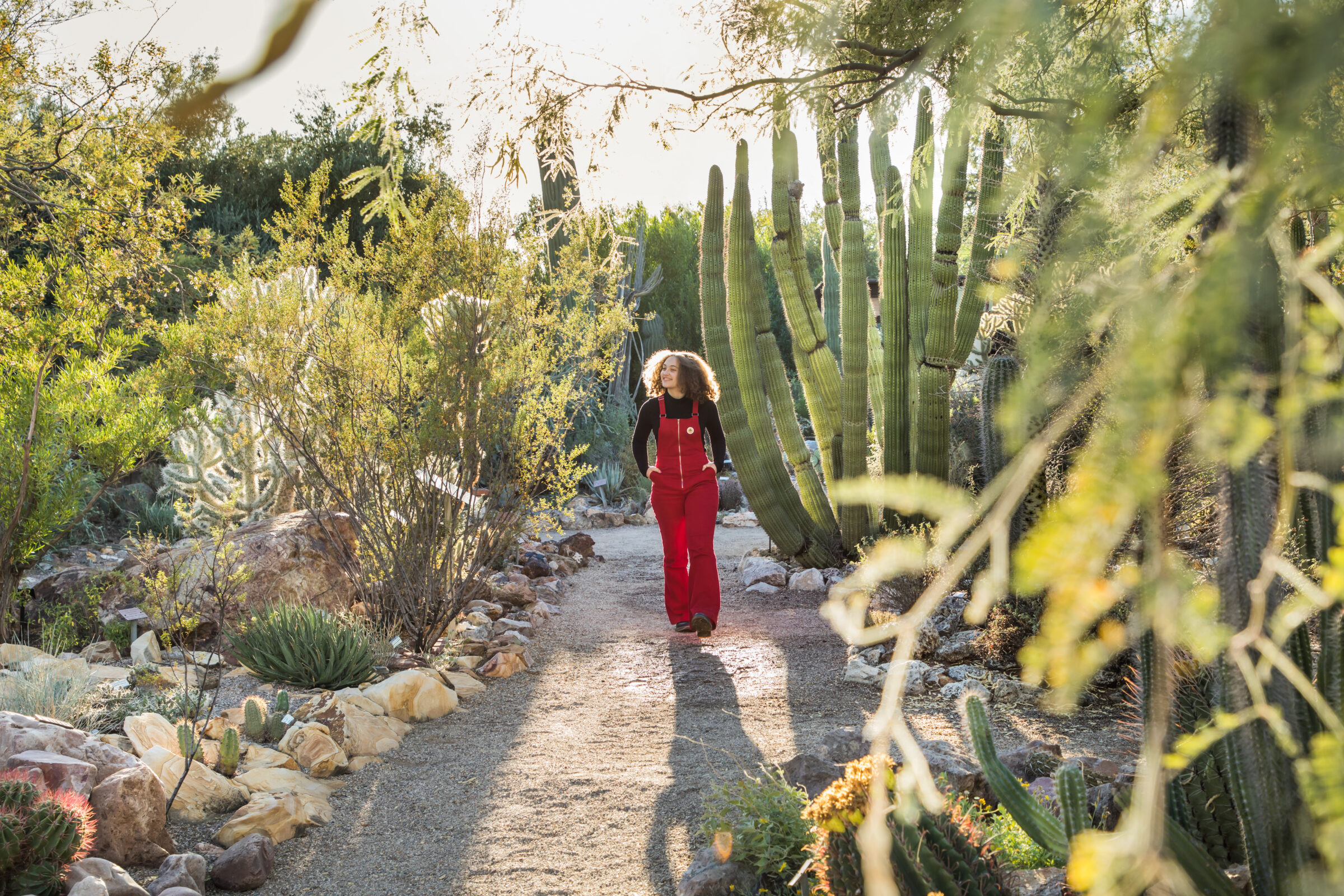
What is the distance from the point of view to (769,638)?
5.95 m

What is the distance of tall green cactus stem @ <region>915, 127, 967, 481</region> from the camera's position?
6449 millimetres

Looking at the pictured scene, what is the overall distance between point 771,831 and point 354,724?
2.12 m

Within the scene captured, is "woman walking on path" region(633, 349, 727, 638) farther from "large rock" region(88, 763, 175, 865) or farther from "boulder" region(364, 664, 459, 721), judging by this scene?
Result: "large rock" region(88, 763, 175, 865)

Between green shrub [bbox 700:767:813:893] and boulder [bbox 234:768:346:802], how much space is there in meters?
1.56

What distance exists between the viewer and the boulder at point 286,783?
331cm

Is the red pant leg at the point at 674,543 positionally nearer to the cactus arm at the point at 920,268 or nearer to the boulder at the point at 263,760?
the cactus arm at the point at 920,268

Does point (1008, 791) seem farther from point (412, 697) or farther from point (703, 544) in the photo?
point (703, 544)

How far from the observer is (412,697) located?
4371 millimetres

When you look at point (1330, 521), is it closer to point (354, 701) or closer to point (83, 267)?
point (354, 701)

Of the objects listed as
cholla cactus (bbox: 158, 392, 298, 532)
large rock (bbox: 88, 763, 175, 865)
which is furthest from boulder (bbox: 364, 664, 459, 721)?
cholla cactus (bbox: 158, 392, 298, 532)

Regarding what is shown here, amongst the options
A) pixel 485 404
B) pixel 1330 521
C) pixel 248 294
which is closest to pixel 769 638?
pixel 485 404

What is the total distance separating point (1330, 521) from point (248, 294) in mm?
4693

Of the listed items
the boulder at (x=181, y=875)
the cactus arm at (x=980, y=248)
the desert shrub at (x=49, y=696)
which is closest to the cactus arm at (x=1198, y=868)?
the boulder at (x=181, y=875)

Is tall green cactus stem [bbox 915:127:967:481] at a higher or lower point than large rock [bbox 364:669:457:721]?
higher
